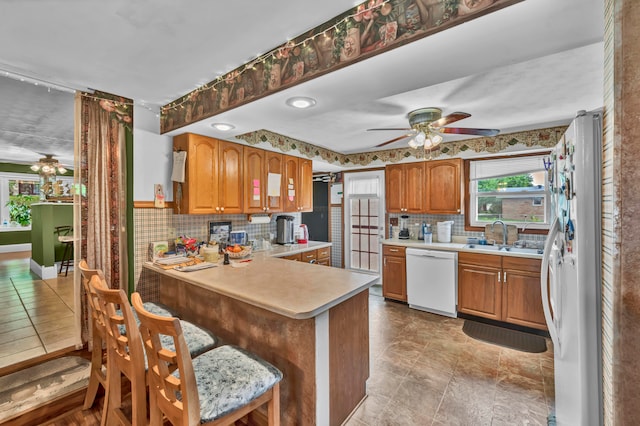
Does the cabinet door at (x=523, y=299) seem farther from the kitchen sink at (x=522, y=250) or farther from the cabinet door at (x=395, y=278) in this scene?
the cabinet door at (x=395, y=278)

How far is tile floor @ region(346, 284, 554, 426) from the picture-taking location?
184 centimetres

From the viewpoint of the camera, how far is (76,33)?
59.2 inches

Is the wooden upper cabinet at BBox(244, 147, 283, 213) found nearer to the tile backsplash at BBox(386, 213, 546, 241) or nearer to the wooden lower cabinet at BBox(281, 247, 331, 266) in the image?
the wooden lower cabinet at BBox(281, 247, 331, 266)

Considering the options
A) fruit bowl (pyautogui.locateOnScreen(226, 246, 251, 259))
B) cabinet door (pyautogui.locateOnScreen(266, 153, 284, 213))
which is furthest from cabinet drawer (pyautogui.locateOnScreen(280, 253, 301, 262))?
fruit bowl (pyautogui.locateOnScreen(226, 246, 251, 259))

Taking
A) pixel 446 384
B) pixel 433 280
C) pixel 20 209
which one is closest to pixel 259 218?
pixel 433 280

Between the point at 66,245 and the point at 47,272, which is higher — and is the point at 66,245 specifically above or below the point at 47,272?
above

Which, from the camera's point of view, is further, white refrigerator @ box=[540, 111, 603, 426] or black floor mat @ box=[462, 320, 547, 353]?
black floor mat @ box=[462, 320, 547, 353]

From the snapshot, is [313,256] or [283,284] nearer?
[283,284]

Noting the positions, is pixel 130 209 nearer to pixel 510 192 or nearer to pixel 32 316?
pixel 32 316

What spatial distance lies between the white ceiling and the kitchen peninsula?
123cm

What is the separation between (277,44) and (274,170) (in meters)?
2.01

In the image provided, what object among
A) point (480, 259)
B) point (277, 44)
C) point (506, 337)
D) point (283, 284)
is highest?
point (277, 44)

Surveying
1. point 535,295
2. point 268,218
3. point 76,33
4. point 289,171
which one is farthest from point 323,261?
point 76,33

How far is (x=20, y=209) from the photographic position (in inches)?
281
